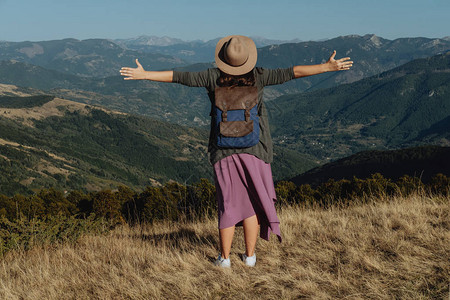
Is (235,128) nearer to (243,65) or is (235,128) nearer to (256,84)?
(256,84)

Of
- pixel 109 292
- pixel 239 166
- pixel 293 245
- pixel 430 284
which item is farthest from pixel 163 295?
pixel 430 284

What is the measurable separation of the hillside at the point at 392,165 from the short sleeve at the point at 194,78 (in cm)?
14142

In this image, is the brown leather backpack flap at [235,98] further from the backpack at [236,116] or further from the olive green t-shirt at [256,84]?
the olive green t-shirt at [256,84]

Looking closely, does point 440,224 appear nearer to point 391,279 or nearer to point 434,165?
point 391,279

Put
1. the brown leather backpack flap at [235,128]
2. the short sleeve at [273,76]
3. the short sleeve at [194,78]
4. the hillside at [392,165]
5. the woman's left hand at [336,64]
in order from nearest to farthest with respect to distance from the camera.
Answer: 1. the brown leather backpack flap at [235,128]
2. the short sleeve at [194,78]
3. the short sleeve at [273,76]
4. the woman's left hand at [336,64]
5. the hillside at [392,165]

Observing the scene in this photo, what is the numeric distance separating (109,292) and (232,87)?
3.29 metres

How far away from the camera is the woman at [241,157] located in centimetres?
533

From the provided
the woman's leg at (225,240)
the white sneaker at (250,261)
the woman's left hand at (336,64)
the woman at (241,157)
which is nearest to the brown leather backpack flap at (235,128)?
the woman at (241,157)

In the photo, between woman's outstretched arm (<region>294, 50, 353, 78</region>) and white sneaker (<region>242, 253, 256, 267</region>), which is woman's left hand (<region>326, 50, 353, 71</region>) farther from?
white sneaker (<region>242, 253, 256, 267</region>)

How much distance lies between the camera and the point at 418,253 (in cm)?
500

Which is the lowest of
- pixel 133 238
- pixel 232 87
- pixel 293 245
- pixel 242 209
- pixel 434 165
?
pixel 434 165

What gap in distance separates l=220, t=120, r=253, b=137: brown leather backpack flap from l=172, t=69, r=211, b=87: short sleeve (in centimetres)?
76

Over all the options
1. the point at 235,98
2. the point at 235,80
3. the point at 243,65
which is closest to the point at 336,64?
the point at 243,65

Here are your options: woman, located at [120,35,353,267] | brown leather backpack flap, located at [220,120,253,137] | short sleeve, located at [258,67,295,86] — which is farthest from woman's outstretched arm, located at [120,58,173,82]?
short sleeve, located at [258,67,295,86]
